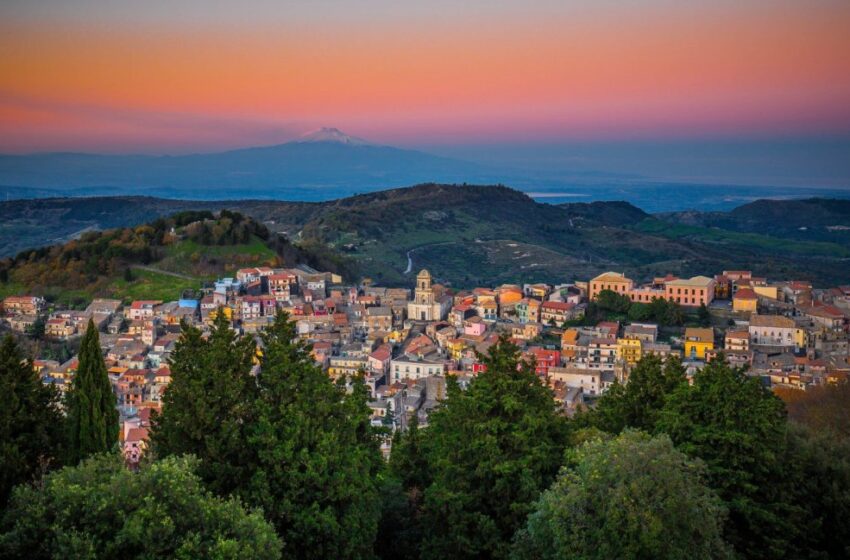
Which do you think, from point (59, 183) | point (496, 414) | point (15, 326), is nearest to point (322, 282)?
point (15, 326)

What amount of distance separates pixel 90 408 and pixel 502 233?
3458 inches

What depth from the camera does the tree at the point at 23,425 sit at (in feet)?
28.9

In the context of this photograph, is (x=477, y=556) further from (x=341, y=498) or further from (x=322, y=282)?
(x=322, y=282)

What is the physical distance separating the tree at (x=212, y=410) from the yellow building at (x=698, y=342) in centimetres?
2588

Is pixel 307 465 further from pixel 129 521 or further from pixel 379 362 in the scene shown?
pixel 379 362

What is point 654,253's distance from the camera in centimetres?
8406

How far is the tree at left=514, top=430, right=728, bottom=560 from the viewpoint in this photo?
795 cm

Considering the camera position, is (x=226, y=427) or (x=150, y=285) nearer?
(x=226, y=427)

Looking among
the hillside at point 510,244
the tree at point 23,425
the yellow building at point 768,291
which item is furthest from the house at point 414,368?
the hillside at point 510,244

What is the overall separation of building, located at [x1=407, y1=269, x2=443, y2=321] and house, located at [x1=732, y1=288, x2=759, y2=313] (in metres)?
16.3

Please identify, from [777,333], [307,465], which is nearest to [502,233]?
[777,333]

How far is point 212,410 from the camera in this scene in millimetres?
9406

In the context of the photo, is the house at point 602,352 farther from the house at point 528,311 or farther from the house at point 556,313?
the house at point 528,311

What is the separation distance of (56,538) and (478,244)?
80.9 meters
